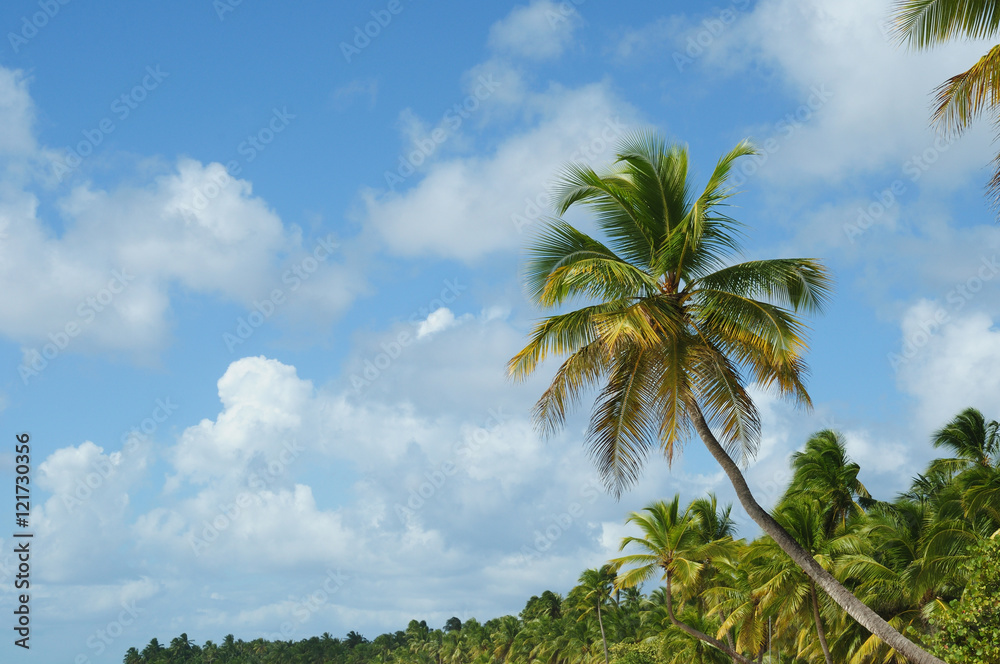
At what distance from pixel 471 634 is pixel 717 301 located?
79.9 metres

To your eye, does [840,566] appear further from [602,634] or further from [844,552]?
[602,634]

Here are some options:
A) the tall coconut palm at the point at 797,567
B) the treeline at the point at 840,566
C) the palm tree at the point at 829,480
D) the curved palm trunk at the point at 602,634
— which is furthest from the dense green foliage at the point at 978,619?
the curved palm trunk at the point at 602,634

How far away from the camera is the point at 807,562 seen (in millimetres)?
12938

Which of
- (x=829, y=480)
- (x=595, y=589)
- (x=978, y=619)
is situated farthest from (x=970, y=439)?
(x=595, y=589)

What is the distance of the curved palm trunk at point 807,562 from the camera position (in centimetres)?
1191

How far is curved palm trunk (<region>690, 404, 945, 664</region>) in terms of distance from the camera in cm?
1191

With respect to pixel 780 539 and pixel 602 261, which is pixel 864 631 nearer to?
pixel 780 539

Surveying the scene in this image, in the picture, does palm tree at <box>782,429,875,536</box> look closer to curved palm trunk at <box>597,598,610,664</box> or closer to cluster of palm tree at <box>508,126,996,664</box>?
cluster of palm tree at <box>508,126,996,664</box>

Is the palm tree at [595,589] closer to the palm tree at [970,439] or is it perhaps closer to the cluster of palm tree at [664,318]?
the palm tree at [970,439]

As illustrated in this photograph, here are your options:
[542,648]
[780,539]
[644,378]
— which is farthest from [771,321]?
[542,648]

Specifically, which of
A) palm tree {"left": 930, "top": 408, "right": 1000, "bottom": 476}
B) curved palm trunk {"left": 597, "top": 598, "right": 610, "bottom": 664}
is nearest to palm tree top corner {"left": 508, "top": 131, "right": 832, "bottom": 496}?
palm tree {"left": 930, "top": 408, "right": 1000, "bottom": 476}

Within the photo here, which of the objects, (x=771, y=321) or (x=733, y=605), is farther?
(x=733, y=605)

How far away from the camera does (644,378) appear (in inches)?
557

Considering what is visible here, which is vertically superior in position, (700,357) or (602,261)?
(602,261)
